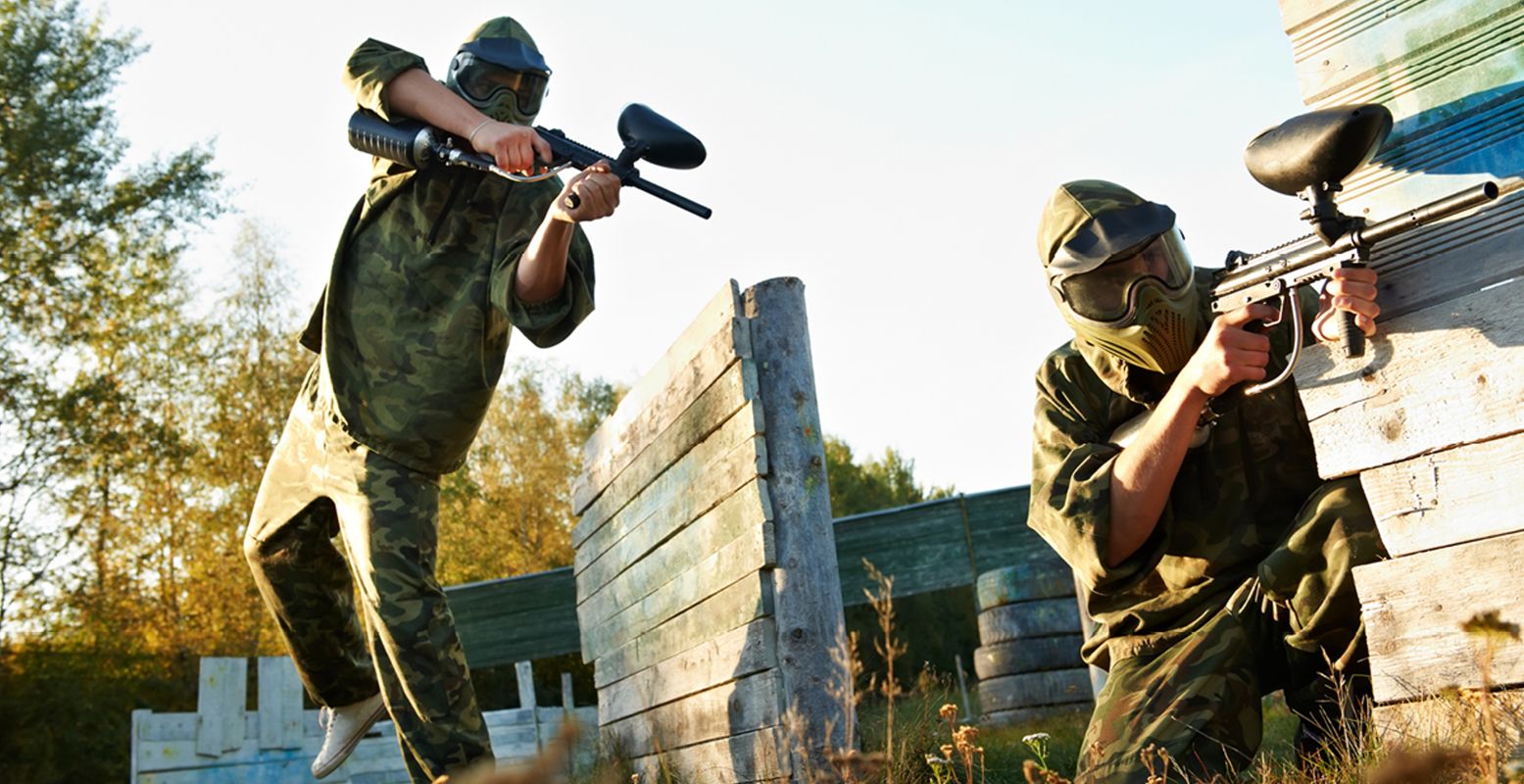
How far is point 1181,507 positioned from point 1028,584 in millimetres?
6787

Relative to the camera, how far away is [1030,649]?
31.2 feet

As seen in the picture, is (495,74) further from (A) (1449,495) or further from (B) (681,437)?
(A) (1449,495)

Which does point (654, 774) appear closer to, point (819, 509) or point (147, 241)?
point (819, 509)

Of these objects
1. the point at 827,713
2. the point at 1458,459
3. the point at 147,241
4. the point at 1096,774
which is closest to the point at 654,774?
the point at 827,713

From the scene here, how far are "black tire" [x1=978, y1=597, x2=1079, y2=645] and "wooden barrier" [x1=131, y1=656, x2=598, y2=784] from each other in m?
3.01

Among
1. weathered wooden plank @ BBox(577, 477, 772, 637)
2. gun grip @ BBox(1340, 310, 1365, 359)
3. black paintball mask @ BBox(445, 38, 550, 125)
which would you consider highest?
black paintball mask @ BBox(445, 38, 550, 125)

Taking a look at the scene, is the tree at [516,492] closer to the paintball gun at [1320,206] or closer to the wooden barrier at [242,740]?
the wooden barrier at [242,740]

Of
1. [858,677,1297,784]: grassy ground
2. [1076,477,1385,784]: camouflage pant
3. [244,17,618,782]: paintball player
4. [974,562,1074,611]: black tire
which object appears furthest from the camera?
[974,562,1074,611]: black tire

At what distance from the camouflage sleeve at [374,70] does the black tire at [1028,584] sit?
22.0 feet

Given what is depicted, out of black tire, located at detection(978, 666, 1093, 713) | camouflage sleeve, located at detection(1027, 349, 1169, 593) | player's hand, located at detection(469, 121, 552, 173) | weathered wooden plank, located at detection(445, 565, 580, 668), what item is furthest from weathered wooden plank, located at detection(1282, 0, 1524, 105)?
weathered wooden plank, located at detection(445, 565, 580, 668)

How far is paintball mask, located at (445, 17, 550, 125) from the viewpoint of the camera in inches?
165

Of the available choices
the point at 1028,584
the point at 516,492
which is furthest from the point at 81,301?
the point at 1028,584

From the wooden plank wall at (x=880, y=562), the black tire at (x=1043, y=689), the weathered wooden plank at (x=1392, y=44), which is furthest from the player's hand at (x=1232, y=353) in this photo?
the wooden plank wall at (x=880, y=562)

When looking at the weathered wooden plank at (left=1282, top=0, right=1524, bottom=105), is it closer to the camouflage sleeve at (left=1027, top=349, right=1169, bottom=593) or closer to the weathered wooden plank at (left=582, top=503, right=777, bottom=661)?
the camouflage sleeve at (left=1027, top=349, right=1169, bottom=593)
